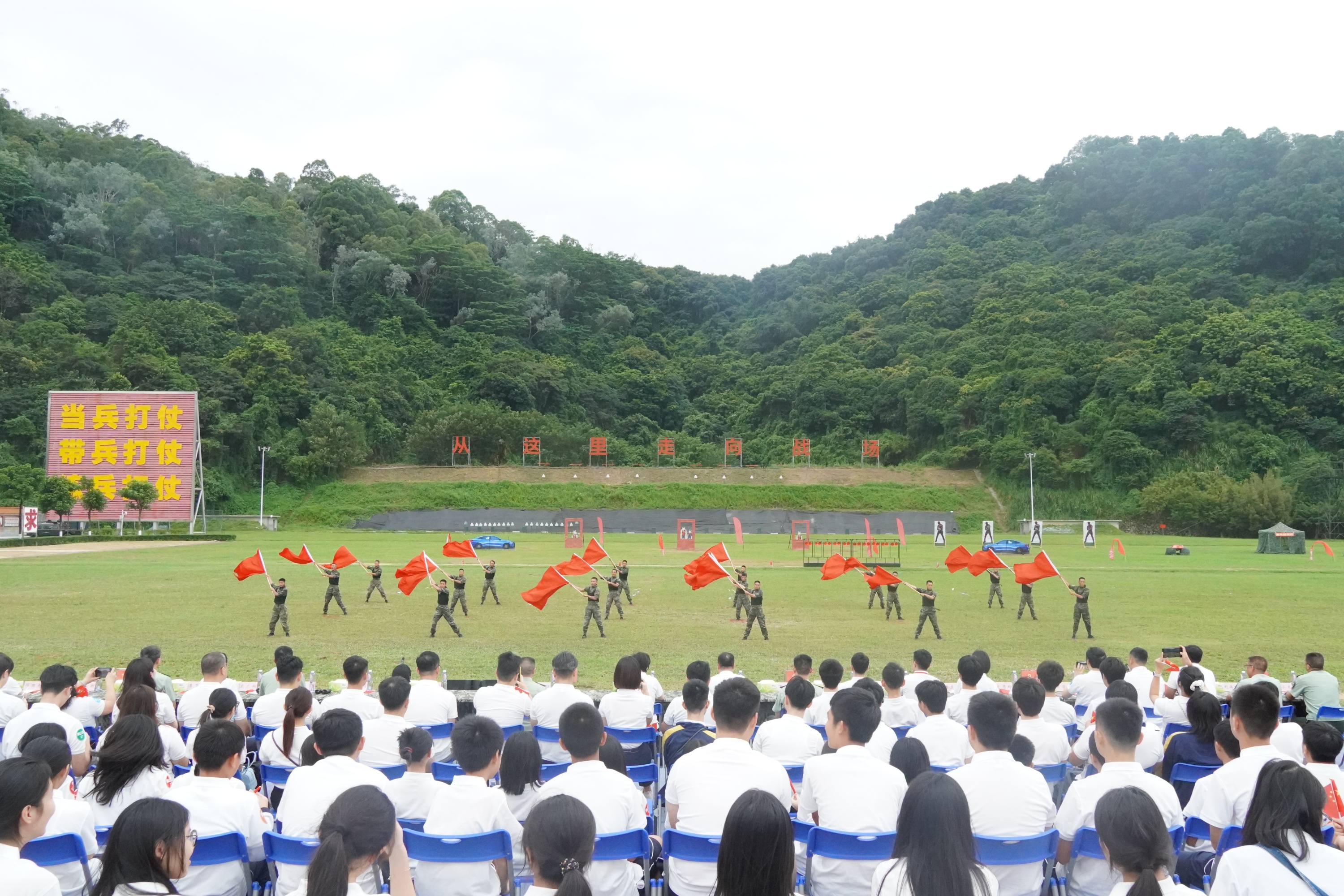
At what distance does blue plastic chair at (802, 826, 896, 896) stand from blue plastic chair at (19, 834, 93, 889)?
344cm

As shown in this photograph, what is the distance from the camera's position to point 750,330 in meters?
116

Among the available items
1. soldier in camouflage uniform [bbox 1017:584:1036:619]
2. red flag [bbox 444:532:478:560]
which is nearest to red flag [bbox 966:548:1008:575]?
soldier in camouflage uniform [bbox 1017:584:1036:619]

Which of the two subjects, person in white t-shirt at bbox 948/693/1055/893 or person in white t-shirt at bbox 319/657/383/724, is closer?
person in white t-shirt at bbox 948/693/1055/893

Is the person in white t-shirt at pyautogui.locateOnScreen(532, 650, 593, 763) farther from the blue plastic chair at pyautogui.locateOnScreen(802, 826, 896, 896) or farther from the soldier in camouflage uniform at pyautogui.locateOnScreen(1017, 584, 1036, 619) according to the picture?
the soldier in camouflage uniform at pyautogui.locateOnScreen(1017, 584, 1036, 619)

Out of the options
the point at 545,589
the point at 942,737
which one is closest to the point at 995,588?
the point at 545,589

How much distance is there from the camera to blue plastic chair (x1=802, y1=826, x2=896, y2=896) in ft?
13.9

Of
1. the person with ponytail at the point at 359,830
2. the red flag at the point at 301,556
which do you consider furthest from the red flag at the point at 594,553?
the person with ponytail at the point at 359,830

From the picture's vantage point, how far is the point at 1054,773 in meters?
6.16

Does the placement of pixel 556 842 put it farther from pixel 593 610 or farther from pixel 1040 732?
pixel 593 610

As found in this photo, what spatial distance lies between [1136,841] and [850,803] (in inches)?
62.0

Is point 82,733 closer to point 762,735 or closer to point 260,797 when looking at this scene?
point 260,797

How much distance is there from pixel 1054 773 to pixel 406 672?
5.36 m

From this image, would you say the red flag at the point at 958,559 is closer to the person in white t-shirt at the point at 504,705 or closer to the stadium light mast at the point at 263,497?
the person in white t-shirt at the point at 504,705

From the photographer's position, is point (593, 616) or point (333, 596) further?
point (333, 596)
